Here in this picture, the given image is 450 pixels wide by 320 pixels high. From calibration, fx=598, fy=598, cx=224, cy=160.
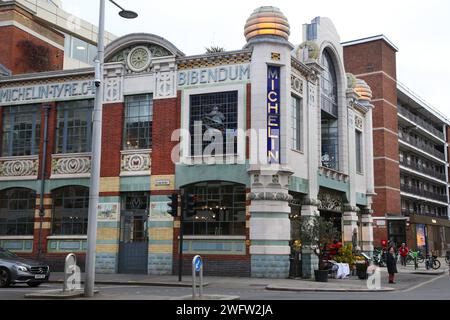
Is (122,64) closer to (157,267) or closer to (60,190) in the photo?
(60,190)

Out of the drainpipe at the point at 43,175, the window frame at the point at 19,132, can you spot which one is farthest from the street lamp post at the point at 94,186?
the window frame at the point at 19,132

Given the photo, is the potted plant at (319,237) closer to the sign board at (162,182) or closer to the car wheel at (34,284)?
the sign board at (162,182)

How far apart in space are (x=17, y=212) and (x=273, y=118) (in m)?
13.6

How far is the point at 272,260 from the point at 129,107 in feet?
32.6

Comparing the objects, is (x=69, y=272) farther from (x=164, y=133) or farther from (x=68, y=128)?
(x=68, y=128)

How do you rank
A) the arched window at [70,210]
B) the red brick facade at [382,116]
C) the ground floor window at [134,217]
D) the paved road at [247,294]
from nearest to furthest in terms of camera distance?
the paved road at [247,294]
the ground floor window at [134,217]
the arched window at [70,210]
the red brick facade at [382,116]

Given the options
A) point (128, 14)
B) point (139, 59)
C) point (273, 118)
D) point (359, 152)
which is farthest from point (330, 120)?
point (128, 14)

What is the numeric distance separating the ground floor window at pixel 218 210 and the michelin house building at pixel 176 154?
5cm

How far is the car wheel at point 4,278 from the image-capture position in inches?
758

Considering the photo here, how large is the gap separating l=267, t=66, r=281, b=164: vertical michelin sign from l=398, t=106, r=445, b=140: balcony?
44.7 meters

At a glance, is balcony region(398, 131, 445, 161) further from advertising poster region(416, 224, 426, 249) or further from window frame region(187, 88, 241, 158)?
window frame region(187, 88, 241, 158)

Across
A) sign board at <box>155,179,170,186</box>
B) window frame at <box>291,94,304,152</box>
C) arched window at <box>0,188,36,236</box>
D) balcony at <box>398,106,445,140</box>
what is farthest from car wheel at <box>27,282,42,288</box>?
balcony at <box>398,106,445,140</box>

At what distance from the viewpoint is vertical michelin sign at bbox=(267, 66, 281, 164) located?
24891 mm

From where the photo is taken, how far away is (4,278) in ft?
63.4
